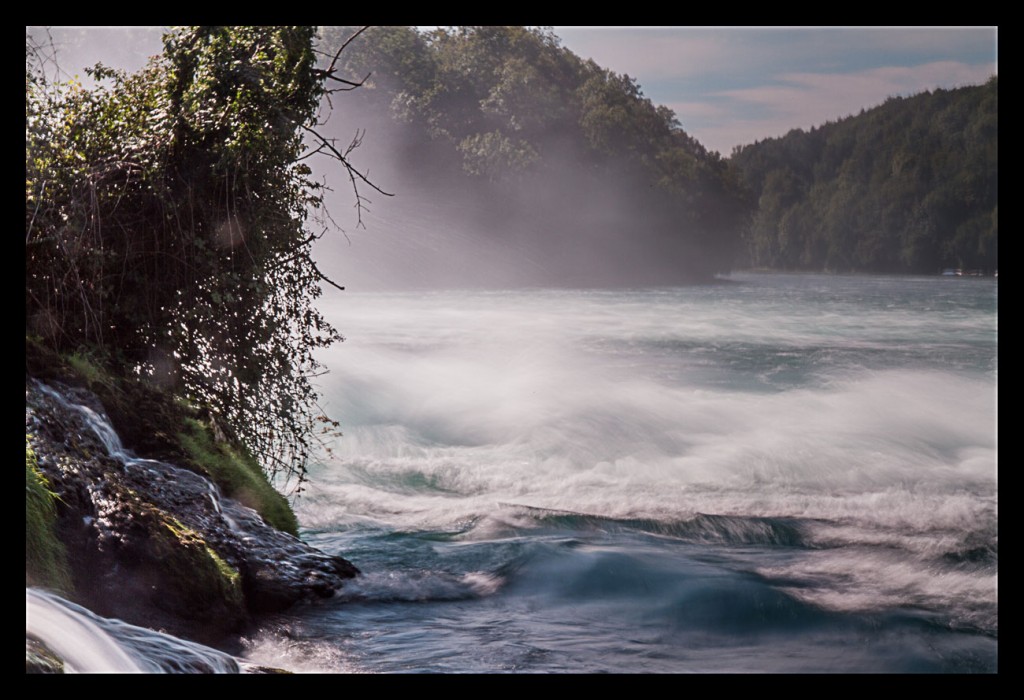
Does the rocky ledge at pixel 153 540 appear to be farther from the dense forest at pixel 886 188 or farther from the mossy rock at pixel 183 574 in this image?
the dense forest at pixel 886 188

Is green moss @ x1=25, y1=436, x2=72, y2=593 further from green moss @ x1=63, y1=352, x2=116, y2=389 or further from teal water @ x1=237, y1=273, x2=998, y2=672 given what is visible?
teal water @ x1=237, y1=273, x2=998, y2=672

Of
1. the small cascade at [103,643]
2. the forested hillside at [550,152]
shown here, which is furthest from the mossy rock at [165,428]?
the forested hillside at [550,152]

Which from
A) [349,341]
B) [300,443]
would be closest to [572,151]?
[349,341]

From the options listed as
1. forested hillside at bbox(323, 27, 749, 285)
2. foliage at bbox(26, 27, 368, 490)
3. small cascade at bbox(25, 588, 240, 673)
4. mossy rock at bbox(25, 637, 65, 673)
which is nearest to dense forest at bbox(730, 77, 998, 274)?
forested hillside at bbox(323, 27, 749, 285)

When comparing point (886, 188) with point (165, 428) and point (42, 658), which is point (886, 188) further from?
point (42, 658)

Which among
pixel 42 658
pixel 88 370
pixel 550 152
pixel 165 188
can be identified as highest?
pixel 550 152

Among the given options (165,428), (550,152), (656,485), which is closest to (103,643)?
(165,428)
